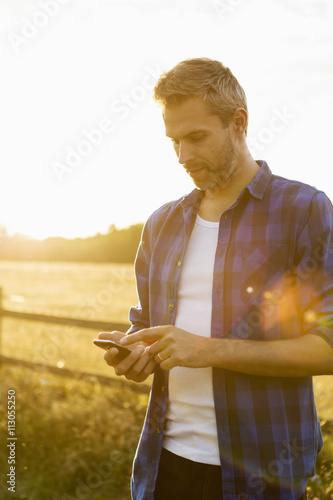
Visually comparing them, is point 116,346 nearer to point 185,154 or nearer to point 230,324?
point 230,324

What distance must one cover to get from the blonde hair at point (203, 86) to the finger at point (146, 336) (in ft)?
2.88

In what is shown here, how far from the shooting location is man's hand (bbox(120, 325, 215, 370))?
1.66 metres

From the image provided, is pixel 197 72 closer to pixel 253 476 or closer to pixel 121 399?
pixel 253 476

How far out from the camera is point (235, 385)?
1.78 m

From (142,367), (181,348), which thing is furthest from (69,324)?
(181,348)

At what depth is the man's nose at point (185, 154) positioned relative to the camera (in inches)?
79.0

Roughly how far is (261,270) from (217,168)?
464 mm

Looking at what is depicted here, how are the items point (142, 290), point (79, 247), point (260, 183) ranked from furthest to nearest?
1. point (79, 247)
2. point (142, 290)
3. point (260, 183)

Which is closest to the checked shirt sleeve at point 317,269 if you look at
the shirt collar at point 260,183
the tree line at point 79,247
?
the shirt collar at point 260,183

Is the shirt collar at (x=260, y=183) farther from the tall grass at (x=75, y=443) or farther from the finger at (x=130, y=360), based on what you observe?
the tall grass at (x=75, y=443)

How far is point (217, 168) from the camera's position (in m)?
1.99

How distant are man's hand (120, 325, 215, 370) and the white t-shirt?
19cm

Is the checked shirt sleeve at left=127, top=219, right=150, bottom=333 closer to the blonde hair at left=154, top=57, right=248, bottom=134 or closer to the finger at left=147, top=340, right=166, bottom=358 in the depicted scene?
the finger at left=147, top=340, right=166, bottom=358

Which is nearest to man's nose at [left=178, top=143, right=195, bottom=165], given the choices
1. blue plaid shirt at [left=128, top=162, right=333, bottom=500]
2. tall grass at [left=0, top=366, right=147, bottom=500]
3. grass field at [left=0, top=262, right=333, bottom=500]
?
blue plaid shirt at [left=128, top=162, right=333, bottom=500]
